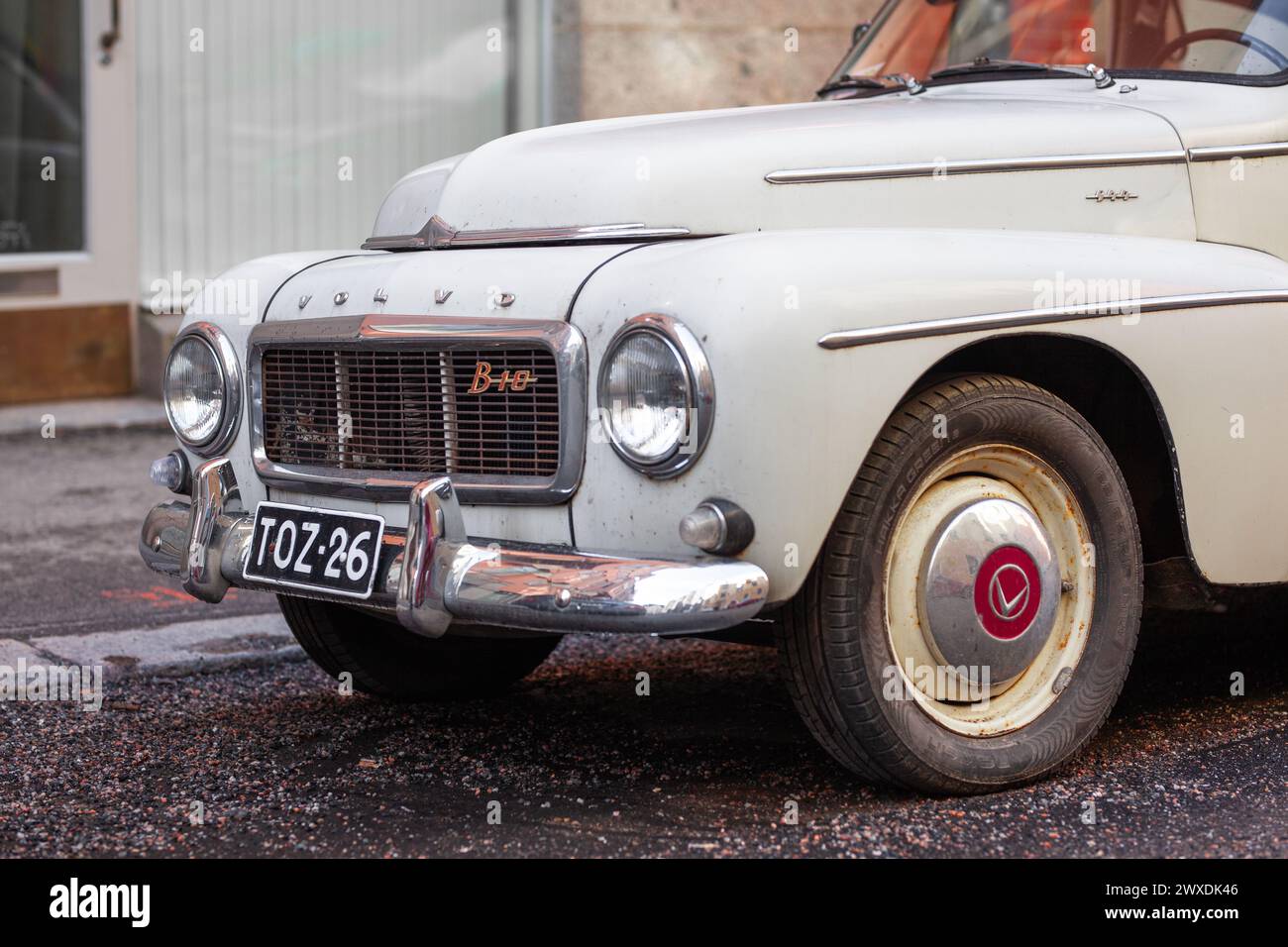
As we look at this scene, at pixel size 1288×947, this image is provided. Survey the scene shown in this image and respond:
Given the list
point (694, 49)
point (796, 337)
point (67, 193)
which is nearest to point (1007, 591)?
point (796, 337)

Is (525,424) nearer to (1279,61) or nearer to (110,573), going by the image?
(1279,61)

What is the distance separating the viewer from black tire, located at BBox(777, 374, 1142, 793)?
123 inches

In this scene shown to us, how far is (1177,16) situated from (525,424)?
1.90m

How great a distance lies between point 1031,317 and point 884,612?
1.99 ft

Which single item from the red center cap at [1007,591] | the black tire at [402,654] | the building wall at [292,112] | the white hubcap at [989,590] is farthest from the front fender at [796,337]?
the building wall at [292,112]

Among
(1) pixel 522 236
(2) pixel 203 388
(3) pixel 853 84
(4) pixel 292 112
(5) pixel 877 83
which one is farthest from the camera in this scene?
(4) pixel 292 112

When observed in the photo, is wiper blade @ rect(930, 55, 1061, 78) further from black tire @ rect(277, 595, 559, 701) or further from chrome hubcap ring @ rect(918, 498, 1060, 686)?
black tire @ rect(277, 595, 559, 701)

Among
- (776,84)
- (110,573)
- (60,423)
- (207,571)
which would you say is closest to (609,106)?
(776,84)

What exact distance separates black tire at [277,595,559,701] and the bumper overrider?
1.81 feet

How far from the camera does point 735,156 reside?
3496 mm

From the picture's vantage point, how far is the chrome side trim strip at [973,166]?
3500mm

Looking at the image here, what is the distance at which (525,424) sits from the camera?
10.7 feet

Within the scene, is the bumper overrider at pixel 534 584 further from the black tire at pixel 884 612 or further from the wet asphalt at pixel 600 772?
the wet asphalt at pixel 600 772

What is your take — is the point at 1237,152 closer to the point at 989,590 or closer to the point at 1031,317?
the point at 1031,317
